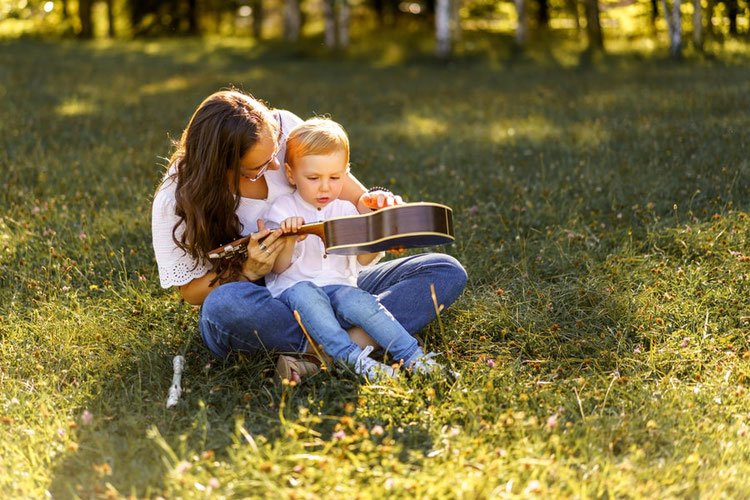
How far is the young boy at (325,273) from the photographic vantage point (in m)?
3.30

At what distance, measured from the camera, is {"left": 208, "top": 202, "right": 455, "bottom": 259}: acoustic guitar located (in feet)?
10.5

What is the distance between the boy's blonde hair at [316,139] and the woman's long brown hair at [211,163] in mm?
131

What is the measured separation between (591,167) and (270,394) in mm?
3965

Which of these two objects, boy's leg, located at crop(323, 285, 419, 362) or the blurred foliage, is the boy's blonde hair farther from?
the blurred foliage

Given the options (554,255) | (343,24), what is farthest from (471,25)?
(554,255)

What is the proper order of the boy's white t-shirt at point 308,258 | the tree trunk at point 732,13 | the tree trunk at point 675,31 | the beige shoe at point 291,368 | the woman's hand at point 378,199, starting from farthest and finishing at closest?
the tree trunk at point 732,13 < the tree trunk at point 675,31 < the boy's white t-shirt at point 308,258 < the woman's hand at point 378,199 < the beige shoe at point 291,368

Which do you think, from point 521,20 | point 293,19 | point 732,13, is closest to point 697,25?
point 732,13

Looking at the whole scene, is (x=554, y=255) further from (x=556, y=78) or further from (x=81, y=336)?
(x=556, y=78)

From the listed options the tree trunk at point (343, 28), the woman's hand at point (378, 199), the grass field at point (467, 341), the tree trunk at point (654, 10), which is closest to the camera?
the grass field at point (467, 341)

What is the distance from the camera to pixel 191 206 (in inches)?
132

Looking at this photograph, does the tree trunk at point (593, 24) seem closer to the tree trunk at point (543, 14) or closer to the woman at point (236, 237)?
the tree trunk at point (543, 14)

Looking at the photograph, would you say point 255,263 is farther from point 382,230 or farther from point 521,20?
point 521,20

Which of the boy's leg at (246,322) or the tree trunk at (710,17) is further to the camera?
the tree trunk at (710,17)

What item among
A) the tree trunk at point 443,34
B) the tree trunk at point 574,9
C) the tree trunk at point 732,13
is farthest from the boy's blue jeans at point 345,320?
the tree trunk at point 574,9
